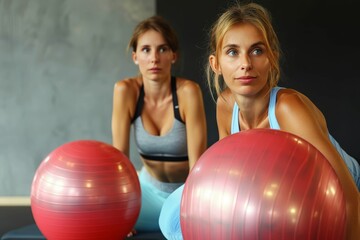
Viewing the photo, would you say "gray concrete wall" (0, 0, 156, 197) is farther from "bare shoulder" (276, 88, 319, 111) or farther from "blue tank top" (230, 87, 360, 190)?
"bare shoulder" (276, 88, 319, 111)

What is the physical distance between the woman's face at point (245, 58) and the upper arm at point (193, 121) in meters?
0.78

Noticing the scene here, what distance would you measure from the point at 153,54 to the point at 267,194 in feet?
4.34

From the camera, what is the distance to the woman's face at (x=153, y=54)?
2279 millimetres

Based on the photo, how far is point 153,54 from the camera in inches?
89.4

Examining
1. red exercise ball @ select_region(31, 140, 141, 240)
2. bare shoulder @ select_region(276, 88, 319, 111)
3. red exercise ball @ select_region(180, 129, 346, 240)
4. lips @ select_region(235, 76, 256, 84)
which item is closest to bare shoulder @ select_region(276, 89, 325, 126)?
bare shoulder @ select_region(276, 88, 319, 111)

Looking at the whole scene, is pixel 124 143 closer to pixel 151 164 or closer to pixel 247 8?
pixel 151 164

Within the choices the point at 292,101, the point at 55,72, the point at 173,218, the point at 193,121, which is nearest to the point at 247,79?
the point at 292,101

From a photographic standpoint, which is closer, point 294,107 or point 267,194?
point 267,194

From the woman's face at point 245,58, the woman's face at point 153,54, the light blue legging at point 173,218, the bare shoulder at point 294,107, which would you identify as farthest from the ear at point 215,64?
the woman's face at point 153,54

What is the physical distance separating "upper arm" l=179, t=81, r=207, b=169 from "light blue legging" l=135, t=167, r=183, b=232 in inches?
8.5

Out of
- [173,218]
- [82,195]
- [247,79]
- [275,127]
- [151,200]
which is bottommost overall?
[151,200]

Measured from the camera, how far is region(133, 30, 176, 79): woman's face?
2.28 meters

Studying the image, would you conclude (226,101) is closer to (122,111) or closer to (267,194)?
(122,111)

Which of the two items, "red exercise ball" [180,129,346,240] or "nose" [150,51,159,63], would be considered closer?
"red exercise ball" [180,129,346,240]
